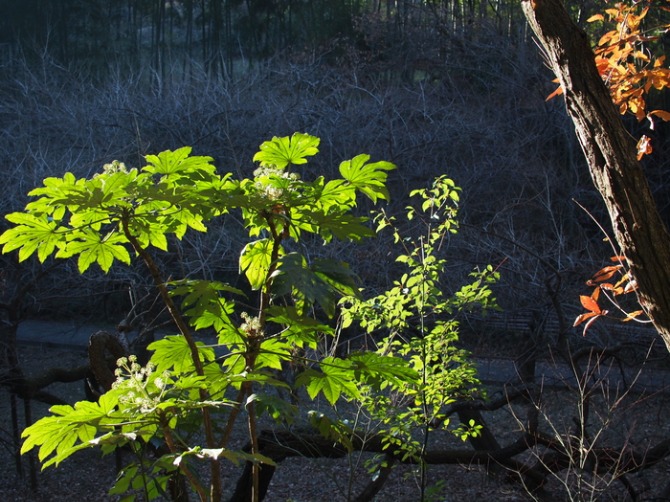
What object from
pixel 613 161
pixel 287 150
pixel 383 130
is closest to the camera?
pixel 613 161

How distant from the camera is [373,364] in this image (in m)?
2.26

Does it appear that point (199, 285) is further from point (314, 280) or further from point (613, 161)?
point (613, 161)

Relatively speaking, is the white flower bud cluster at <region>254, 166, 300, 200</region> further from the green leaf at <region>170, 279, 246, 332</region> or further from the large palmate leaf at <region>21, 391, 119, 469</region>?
the large palmate leaf at <region>21, 391, 119, 469</region>

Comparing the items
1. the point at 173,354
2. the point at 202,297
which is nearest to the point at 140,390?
the point at 202,297

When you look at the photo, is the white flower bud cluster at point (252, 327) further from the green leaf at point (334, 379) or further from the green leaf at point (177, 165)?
the green leaf at point (177, 165)

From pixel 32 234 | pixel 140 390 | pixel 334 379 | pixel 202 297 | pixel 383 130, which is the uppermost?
pixel 32 234

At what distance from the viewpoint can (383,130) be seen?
486 inches

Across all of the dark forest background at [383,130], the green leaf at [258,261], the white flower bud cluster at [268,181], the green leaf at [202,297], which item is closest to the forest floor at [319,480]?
the dark forest background at [383,130]

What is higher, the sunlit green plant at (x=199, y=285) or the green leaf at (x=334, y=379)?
the sunlit green plant at (x=199, y=285)

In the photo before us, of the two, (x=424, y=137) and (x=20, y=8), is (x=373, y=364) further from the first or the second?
(x=20, y=8)

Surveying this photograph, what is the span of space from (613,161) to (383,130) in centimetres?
1041

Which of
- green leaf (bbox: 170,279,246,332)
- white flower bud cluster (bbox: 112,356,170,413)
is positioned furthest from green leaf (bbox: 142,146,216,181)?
white flower bud cluster (bbox: 112,356,170,413)

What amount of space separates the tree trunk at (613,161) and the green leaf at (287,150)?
0.68 m

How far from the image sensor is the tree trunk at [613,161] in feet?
6.69
